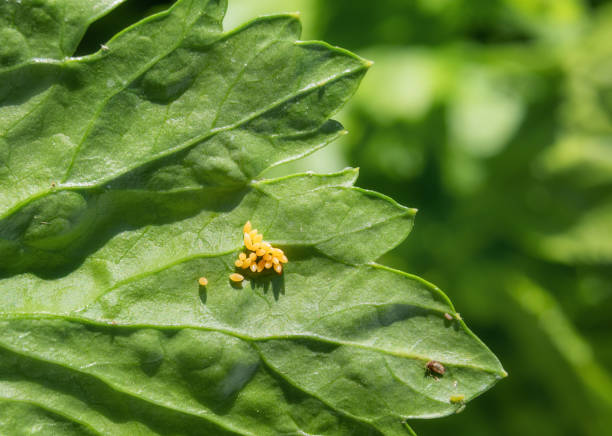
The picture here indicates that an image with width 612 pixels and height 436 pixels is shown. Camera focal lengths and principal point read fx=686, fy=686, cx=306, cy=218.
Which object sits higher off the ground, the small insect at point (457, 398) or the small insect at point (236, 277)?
the small insect at point (236, 277)

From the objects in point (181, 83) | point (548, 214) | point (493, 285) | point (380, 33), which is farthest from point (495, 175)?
point (181, 83)

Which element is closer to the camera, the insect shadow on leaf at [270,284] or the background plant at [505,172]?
the insect shadow on leaf at [270,284]

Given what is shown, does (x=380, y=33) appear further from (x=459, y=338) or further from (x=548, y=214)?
(x=459, y=338)

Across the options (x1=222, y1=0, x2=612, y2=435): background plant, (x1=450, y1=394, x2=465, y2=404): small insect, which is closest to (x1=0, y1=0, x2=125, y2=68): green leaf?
(x1=450, y1=394, x2=465, y2=404): small insect

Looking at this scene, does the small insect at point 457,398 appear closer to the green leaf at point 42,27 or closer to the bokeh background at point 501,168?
the green leaf at point 42,27

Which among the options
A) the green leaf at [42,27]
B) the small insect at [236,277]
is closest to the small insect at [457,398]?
the small insect at [236,277]

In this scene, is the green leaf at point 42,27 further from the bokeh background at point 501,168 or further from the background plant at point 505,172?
the background plant at point 505,172

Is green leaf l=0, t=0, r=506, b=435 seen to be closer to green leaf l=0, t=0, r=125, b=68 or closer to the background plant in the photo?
green leaf l=0, t=0, r=125, b=68
